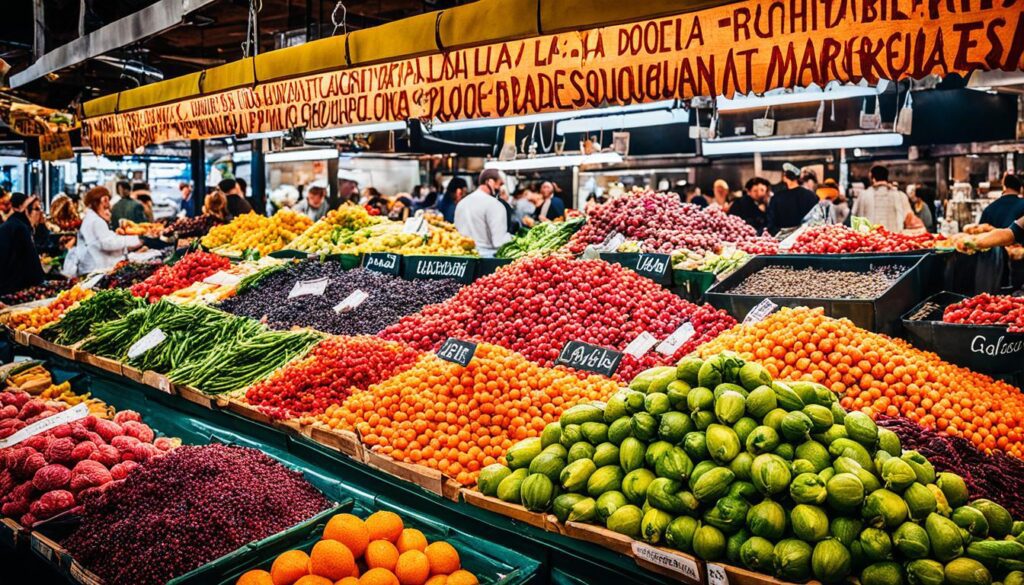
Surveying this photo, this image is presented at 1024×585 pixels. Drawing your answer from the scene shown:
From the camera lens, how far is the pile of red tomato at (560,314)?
362 cm

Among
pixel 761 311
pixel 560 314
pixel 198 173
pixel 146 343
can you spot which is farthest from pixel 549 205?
pixel 761 311

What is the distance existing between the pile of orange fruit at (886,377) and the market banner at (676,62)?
3.25 feet

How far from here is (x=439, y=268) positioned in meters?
5.47

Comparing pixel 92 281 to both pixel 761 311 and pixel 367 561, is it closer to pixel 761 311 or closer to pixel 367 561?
pixel 367 561

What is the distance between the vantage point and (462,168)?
19094 mm

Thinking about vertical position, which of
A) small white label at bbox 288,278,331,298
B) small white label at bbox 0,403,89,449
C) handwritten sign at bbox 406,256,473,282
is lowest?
small white label at bbox 0,403,89,449

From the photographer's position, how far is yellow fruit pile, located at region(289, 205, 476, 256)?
6.38 metres

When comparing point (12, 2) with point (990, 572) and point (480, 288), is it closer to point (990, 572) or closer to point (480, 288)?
point (480, 288)

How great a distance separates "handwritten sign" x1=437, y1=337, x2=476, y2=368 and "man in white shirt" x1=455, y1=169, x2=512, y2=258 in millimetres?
4855

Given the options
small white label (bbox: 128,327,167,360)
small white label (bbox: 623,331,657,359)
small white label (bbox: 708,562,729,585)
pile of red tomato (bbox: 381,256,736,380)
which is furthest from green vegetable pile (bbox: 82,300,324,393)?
small white label (bbox: 708,562,729,585)

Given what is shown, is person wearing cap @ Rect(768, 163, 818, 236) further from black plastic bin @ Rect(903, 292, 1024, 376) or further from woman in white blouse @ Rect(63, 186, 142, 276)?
woman in white blouse @ Rect(63, 186, 142, 276)

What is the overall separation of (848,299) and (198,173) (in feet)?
43.1

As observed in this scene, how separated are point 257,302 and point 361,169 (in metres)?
14.8

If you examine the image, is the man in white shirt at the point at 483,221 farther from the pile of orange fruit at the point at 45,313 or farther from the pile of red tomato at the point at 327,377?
the pile of red tomato at the point at 327,377
